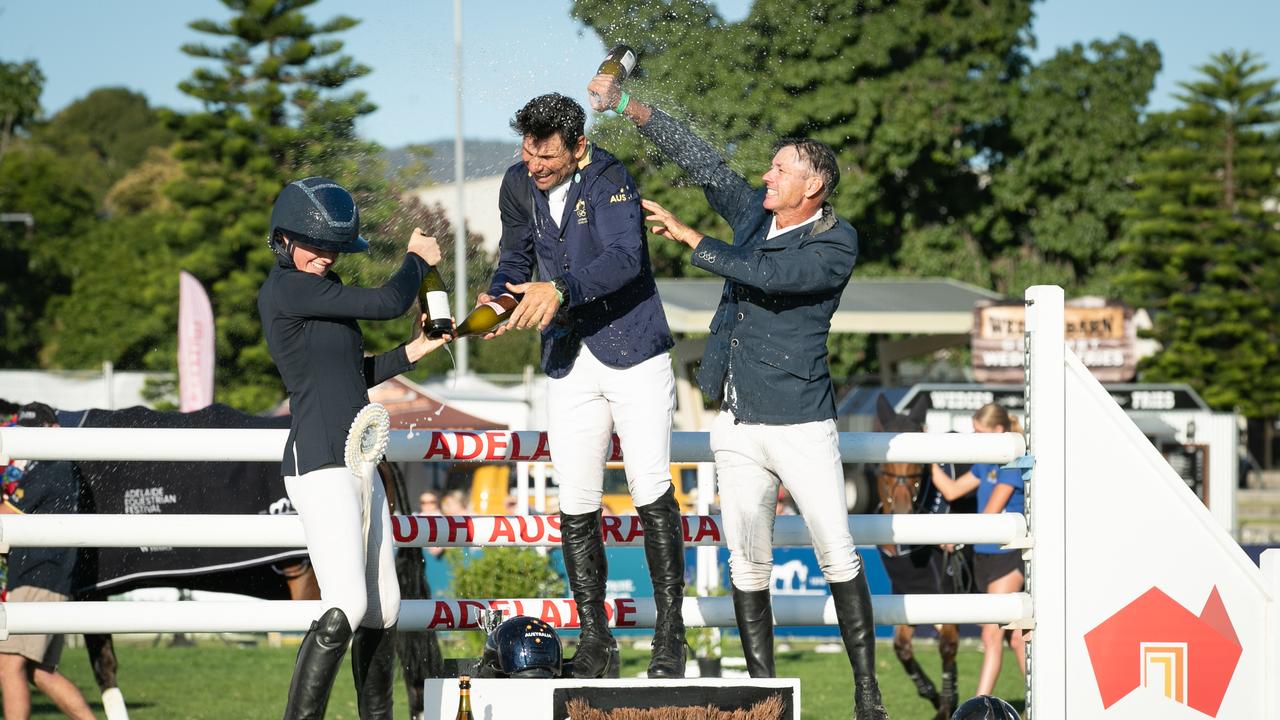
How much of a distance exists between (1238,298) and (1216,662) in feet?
107

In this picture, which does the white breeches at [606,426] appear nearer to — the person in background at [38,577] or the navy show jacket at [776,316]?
the navy show jacket at [776,316]

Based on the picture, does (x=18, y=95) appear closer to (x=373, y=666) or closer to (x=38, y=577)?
(x=38, y=577)

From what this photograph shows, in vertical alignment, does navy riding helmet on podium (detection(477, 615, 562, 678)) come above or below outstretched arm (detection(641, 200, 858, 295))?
below

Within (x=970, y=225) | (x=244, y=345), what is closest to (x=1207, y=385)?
(x=970, y=225)

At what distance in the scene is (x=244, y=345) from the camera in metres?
31.5

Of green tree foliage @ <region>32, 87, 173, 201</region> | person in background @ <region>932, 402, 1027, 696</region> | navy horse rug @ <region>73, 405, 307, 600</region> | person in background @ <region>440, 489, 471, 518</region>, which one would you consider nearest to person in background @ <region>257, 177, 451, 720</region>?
navy horse rug @ <region>73, 405, 307, 600</region>

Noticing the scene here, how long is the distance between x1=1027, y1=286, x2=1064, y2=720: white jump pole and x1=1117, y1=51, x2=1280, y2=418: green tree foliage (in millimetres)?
31442

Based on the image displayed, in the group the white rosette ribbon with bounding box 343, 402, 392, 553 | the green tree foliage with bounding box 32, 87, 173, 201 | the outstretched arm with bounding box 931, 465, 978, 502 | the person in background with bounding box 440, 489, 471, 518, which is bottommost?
the person in background with bounding box 440, 489, 471, 518

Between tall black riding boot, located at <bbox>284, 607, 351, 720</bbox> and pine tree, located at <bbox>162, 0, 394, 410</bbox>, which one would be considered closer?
tall black riding boot, located at <bbox>284, 607, 351, 720</bbox>

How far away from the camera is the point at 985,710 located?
5.05 m

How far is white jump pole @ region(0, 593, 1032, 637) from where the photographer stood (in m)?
5.16

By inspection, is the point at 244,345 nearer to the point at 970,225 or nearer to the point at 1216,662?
the point at 970,225

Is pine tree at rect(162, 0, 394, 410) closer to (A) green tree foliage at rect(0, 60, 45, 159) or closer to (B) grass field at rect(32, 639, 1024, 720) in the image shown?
(B) grass field at rect(32, 639, 1024, 720)

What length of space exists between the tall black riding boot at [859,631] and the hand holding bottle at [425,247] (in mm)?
1863
